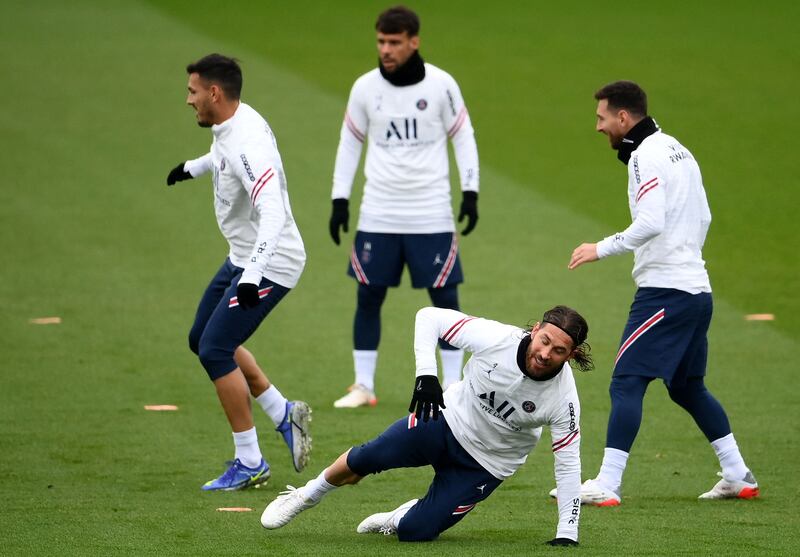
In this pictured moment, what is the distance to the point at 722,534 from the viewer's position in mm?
6219

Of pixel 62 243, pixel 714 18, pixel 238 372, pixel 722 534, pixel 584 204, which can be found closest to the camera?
pixel 722 534

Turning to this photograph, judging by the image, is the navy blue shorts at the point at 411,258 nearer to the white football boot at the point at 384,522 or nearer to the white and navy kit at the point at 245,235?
the white and navy kit at the point at 245,235

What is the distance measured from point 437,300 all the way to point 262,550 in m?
3.71

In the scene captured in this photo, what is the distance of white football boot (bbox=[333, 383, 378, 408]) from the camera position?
923 centimetres

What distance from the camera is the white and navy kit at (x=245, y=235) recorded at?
6832mm

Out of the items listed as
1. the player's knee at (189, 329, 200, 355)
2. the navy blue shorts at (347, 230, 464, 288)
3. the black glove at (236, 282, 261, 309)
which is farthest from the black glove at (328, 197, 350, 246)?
the black glove at (236, 282, 261, 309)

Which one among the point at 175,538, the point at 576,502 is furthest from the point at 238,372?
the point at 576,502

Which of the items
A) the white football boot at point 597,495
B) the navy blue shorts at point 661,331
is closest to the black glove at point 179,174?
the navy blue shorts at point 661,331

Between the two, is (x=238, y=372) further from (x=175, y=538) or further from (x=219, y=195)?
(x=175, y=538)

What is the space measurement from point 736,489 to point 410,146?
3.29 metres

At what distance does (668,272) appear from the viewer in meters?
6.94

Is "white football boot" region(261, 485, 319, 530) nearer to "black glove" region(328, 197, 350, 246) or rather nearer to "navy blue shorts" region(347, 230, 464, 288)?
"navy blue shorts" region(347, 230, 464, 288)

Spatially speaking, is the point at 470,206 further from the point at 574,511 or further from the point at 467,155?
the point at 574,511

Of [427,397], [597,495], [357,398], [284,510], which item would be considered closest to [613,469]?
[597,495]
